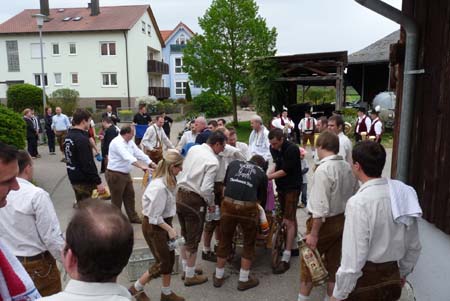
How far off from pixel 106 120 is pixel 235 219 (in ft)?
21.7

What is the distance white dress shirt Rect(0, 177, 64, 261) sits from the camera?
3061 mm

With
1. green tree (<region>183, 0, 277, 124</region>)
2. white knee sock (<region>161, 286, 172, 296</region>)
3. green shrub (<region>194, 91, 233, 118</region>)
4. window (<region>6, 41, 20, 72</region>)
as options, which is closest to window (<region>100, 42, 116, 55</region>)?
window (<region>6, 41, 20, 72</region>)

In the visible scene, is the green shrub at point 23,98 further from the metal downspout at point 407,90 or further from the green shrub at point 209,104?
the metal downspout at point 407,90

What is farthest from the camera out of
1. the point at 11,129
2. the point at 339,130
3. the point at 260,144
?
the point at 11,129

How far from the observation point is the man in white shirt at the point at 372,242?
2740 millimetres

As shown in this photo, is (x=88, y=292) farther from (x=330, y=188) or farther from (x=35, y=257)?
(x=330, y=188)

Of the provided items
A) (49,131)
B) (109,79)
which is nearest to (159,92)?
(109,79)

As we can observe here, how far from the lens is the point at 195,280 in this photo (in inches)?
204

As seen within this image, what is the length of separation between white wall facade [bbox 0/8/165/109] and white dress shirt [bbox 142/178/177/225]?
3743cm

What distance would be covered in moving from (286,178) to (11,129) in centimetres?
685

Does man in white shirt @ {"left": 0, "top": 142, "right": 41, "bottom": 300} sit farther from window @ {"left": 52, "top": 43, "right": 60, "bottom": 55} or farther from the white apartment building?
window @ {"left": 52, "top": 43, "right": 60, "bottom": 55}

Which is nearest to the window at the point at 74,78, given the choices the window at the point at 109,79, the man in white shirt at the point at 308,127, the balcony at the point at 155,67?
the window at the point at 109,79

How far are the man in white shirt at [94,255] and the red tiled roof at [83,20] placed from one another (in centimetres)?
3984

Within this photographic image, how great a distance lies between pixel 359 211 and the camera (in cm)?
274
